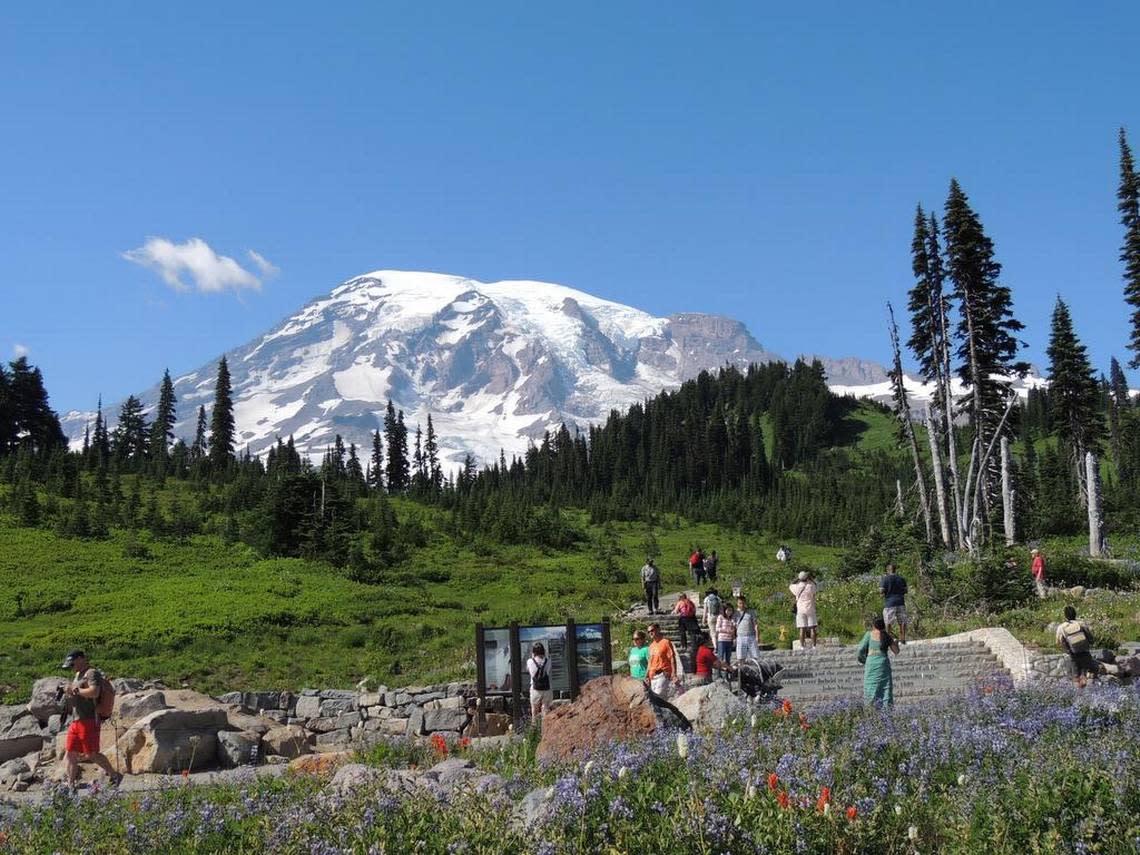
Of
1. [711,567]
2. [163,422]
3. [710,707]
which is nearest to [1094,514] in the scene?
[711,567]

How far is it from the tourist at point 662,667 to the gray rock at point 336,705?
8141 millimetres

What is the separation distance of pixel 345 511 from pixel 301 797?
41175mm

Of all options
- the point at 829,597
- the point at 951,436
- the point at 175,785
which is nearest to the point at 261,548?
the point at 829,597

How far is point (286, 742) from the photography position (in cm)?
1529

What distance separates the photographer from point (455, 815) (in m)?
6.32

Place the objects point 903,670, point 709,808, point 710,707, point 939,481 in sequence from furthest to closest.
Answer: point 939,481 → point 903,670 → point 710,707 → point 709,808

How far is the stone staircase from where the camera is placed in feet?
57.5

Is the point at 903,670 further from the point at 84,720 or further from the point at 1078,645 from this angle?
the point at 84,720

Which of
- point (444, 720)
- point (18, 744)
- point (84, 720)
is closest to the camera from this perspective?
point (84, 720)

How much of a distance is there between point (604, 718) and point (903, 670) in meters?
10.5

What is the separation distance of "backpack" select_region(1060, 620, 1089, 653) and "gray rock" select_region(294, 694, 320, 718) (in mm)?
14661

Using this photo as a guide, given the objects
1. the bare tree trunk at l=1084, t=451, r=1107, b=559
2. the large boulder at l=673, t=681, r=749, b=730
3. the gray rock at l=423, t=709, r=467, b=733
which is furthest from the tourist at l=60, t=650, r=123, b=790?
the bare tree trunk at l=1084, t=451, r=1107, b=559

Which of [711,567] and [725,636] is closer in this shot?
[725,636]

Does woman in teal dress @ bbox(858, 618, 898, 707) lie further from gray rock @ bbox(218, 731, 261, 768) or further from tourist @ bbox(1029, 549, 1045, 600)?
tourist @ bbox(1029, 549, 1045, 600)
